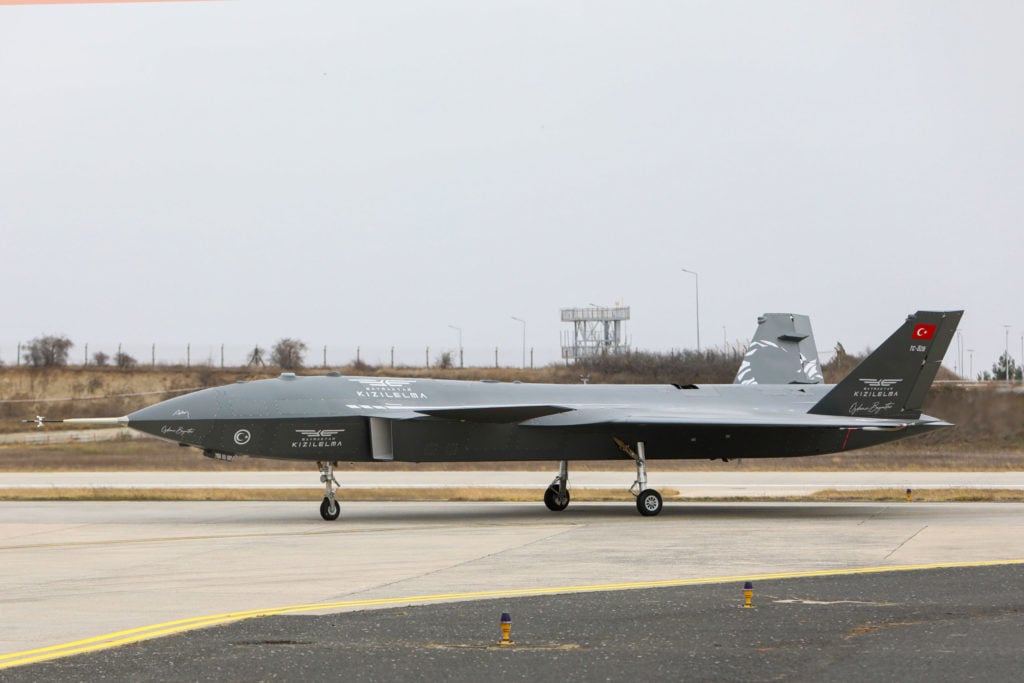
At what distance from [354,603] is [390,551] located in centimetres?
507

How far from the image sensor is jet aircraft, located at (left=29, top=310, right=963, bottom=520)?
78.2 ft

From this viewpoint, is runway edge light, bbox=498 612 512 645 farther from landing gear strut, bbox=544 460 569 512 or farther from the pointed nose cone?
landing gear strut, bbox=544 460 569 512

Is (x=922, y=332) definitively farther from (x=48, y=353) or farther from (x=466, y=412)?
(x=48, y=353)

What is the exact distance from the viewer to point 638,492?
82.0ft

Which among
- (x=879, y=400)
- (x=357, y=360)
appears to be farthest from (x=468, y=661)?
(x=357, y=360)

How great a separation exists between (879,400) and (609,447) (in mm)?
6049

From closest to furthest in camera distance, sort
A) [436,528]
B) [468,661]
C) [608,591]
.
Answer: [468,661], [608,591], [436,528]

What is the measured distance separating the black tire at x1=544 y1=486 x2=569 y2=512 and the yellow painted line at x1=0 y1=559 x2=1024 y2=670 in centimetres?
1118

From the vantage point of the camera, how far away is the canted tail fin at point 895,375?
26.1 m

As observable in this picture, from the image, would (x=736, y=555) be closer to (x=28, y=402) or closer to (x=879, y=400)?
(x=879, y=400)

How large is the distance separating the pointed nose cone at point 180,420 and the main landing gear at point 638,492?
7513 mm

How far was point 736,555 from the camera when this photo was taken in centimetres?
1714

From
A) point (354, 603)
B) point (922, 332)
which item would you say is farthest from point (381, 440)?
point (922, 332)

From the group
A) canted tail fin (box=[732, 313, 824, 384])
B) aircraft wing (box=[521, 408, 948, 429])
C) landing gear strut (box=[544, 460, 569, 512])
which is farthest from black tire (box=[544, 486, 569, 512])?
canted tail fin (box=[732, 313, 824, 384])
